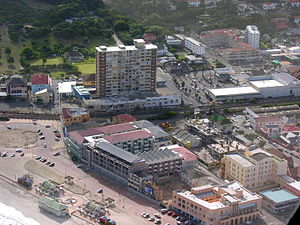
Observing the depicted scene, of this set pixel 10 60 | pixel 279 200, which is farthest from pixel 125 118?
pixel 10 60

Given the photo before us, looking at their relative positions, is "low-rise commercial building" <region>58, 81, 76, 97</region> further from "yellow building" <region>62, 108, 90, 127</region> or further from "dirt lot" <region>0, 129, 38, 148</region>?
"dirt lot" <region>0, 129, 38, 148</region>

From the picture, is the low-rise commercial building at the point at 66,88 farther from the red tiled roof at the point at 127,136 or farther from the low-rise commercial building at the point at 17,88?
the red tiled roof at the point at 127,136

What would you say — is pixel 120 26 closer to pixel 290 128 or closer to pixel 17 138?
pixel 17 138

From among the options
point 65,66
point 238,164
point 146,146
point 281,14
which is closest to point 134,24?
point 65,66

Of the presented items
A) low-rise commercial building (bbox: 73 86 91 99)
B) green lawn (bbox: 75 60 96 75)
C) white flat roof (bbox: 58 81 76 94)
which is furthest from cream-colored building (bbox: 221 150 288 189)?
green lawn (bbox: 75 60 96 75)

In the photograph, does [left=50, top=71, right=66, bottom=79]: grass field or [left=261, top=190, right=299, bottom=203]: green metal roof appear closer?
[left=261, top=190, right=299, bottom=203]: green metal roof

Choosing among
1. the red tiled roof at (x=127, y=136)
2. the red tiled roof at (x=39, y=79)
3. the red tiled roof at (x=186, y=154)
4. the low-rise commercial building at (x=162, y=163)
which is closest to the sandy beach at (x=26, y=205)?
the low-rise commercial building at (x=162, y=163)
